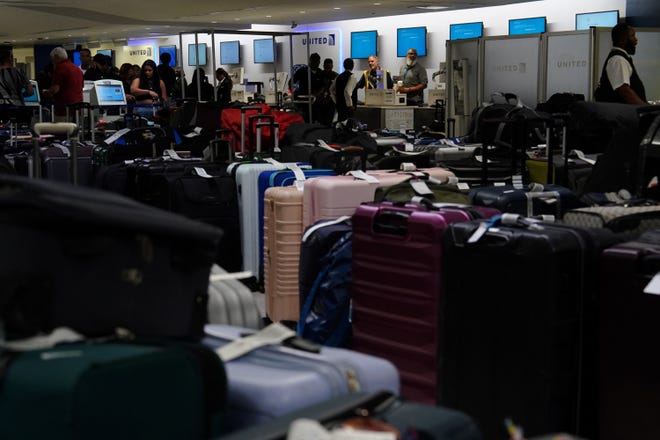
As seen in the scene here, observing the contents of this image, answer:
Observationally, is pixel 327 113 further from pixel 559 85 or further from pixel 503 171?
pixel 503 171

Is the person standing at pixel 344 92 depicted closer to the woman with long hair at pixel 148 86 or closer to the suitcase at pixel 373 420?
the woman with long hair at pixel 148 86

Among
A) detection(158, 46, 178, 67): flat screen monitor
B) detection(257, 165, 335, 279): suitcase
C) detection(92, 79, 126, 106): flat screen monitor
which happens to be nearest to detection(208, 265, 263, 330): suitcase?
detection(257, 165, 335, 279): suitcase

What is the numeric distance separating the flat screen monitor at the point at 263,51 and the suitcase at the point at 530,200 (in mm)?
22421

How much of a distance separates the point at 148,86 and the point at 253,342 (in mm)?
13417

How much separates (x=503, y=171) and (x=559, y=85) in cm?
563

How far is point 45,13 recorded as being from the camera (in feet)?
77.1

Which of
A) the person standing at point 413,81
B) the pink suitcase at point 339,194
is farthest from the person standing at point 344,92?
the pink suitcase at point 339,194

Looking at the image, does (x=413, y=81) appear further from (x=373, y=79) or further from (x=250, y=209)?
(x=250, y=209)

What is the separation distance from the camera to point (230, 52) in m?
27.7

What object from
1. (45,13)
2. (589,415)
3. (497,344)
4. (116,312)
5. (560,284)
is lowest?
(589,415)

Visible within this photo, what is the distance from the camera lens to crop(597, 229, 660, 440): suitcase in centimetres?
280

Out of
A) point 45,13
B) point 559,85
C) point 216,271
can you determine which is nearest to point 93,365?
point 216,271

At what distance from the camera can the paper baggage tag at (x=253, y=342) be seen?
1.86m

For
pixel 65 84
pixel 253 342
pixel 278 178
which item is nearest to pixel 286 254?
pixel 278 178
